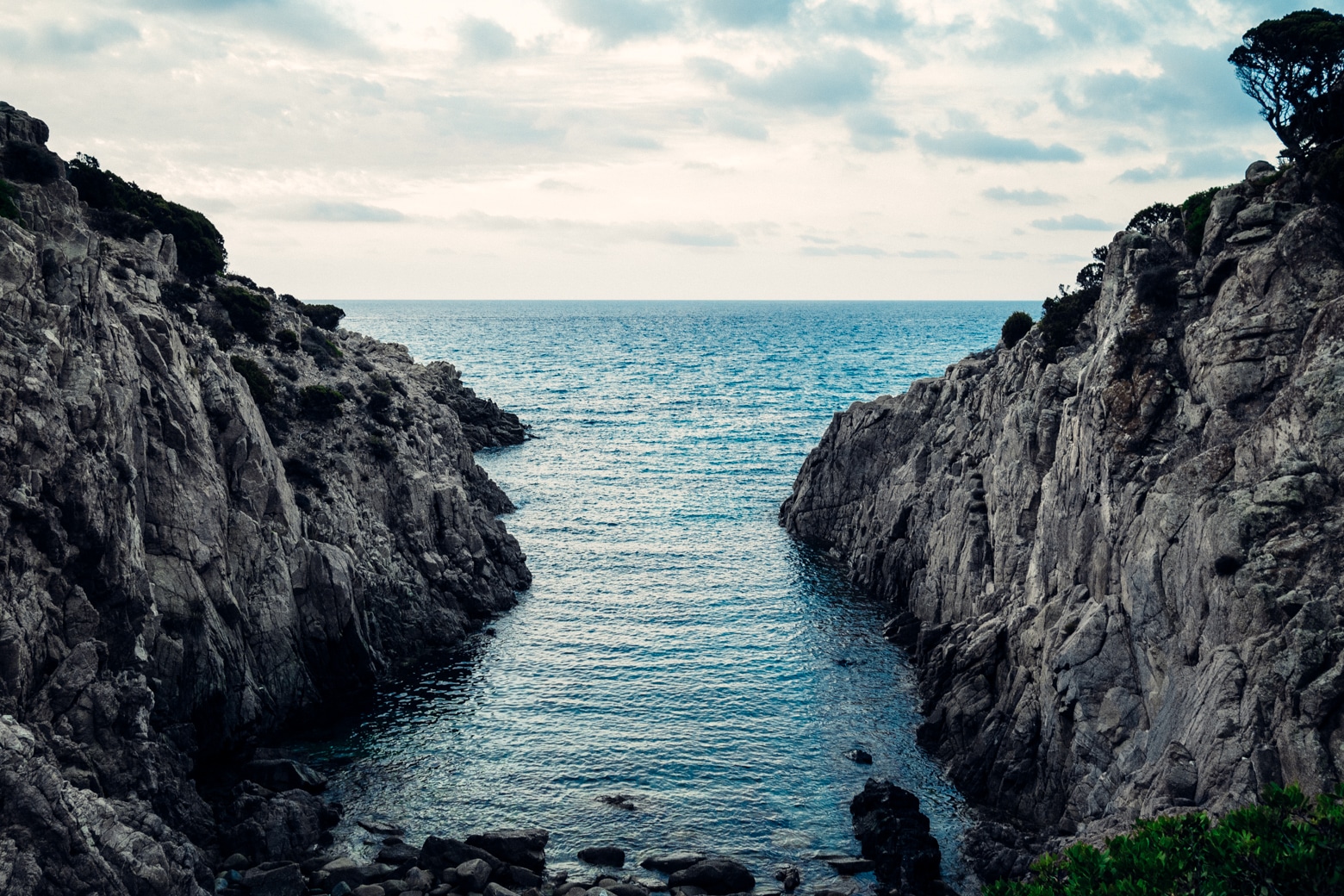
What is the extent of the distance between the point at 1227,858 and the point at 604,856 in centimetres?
2547

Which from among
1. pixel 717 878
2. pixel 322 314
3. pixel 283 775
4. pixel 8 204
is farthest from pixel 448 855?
pixel 322 314

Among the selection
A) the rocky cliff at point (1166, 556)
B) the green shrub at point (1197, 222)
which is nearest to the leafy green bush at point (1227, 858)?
the rocky cliff at point (1166, 556)

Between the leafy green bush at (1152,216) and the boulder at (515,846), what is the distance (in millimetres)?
47213

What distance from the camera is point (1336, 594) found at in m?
31.2

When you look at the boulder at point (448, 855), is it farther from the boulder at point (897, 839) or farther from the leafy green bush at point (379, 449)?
the leafy green bush at point (379, 449)

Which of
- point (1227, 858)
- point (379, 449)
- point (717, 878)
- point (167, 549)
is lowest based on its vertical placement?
point (717, 878)

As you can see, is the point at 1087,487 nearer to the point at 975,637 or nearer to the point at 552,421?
the point at 975,637

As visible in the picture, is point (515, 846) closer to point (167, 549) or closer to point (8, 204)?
point (167, 549)

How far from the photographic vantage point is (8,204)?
42750 mm

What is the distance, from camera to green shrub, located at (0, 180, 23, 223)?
42375 mm

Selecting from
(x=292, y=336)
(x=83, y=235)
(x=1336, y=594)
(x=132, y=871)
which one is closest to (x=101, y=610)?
(x=132, y=871)

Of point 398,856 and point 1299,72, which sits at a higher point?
point 1299,72

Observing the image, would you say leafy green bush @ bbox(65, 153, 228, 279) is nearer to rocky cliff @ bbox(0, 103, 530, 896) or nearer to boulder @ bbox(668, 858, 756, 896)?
rocky cliff @ bbox(0, 103, 530, 896)

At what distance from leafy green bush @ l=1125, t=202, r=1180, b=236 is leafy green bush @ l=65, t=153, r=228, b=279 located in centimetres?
6085
